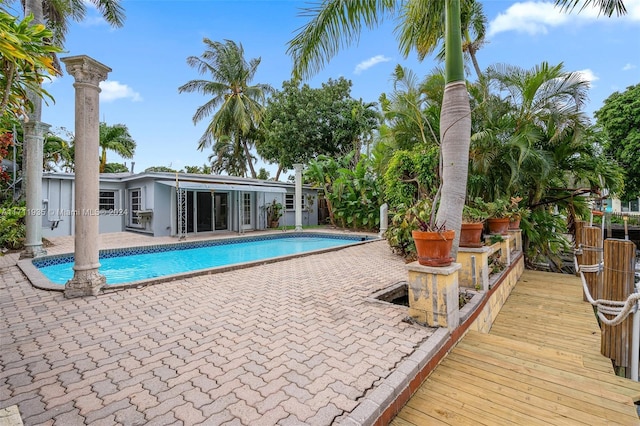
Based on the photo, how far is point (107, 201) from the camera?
52.4ft

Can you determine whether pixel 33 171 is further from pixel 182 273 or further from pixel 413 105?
pixel 413 105

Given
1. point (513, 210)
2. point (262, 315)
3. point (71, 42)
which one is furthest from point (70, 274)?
point (71, 42)

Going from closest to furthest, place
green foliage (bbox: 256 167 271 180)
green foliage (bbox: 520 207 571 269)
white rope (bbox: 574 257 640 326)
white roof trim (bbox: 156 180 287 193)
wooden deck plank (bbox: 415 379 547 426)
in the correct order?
wooden deck plank (bbox: 415 379 547 426) < white rope (bbox: 574 257 640 326) < green foliage (bbox: 520 207 571 269) < white roof trim (bbox: 156 180 287 193) < green foliage (bbox: 256 167 271 180)

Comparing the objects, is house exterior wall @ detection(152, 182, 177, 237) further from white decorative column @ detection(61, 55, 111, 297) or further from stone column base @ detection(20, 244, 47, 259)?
white decorative column @ detection(61, 55, 111, 297)

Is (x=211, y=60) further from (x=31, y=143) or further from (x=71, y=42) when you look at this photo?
(x=31, y=143)

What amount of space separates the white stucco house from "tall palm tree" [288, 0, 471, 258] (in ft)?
33.4

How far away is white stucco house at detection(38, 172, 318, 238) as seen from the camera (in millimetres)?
13914

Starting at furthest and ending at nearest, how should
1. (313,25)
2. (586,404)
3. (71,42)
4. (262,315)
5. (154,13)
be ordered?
(71,42) < (154,13) < (313,25) < (262,315) < (586,404)

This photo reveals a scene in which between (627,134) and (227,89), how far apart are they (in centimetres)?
3109

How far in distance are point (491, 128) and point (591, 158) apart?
349 centimetres

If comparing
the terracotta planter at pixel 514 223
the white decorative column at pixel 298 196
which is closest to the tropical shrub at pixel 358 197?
the white decorative column at pixel 298 196

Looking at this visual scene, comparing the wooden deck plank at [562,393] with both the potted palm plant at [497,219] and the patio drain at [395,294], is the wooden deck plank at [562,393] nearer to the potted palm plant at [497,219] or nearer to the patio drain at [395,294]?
the patio drain at [395,294]

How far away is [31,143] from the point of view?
793 cm

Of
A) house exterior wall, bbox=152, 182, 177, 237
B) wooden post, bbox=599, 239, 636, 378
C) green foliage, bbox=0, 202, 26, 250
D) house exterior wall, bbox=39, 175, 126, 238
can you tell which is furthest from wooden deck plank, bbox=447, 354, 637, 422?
house exterior wall, bbox=39, 175, 126, 238
